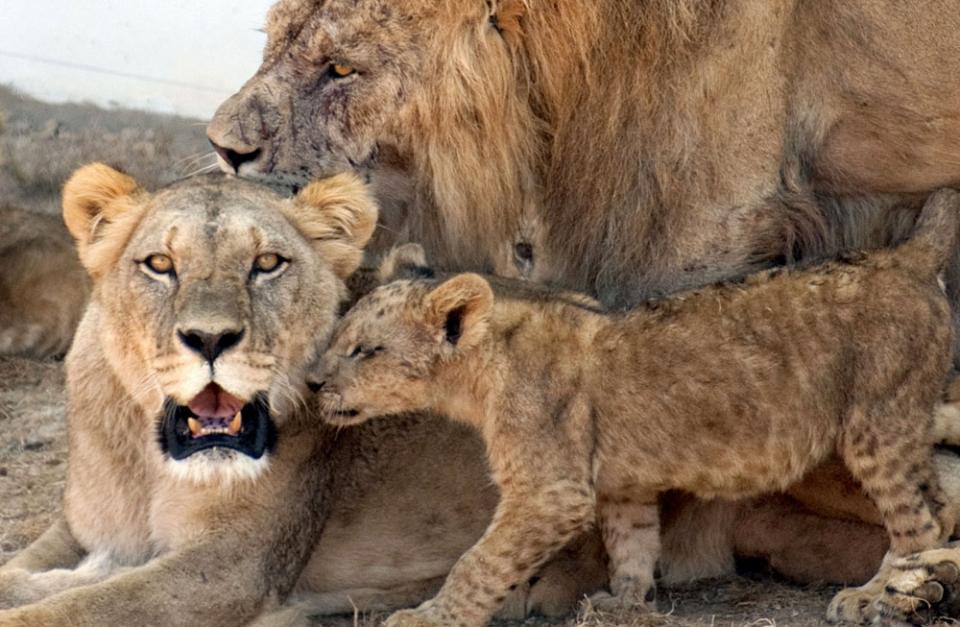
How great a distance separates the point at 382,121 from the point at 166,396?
1226mm

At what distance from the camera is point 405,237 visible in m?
5.34

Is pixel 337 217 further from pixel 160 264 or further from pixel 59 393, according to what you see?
pixel 59 393

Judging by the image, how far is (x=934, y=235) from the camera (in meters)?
4.78

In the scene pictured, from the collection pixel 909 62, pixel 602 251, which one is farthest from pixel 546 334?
pixel 909 62

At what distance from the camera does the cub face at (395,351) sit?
4445mm

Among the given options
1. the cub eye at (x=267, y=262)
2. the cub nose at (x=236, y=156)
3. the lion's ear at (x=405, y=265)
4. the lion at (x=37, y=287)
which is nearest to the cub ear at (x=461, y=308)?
the lion's ear at (x=405, y=265)

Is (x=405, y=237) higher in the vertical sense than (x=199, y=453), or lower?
higher

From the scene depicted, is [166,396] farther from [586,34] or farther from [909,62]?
[909,62]

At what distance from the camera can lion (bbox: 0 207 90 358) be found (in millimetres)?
7492

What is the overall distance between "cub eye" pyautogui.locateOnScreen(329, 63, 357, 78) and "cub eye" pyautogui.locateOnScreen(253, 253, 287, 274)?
0.85m

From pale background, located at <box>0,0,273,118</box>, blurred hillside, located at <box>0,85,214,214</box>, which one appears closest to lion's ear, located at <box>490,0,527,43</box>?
blurred hillside, located at <box>0,85,214,214</box>

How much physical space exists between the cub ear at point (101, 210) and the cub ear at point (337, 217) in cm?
40

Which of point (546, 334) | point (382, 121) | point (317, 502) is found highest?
point (382, 121)

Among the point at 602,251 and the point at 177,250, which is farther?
the point at 602,251
